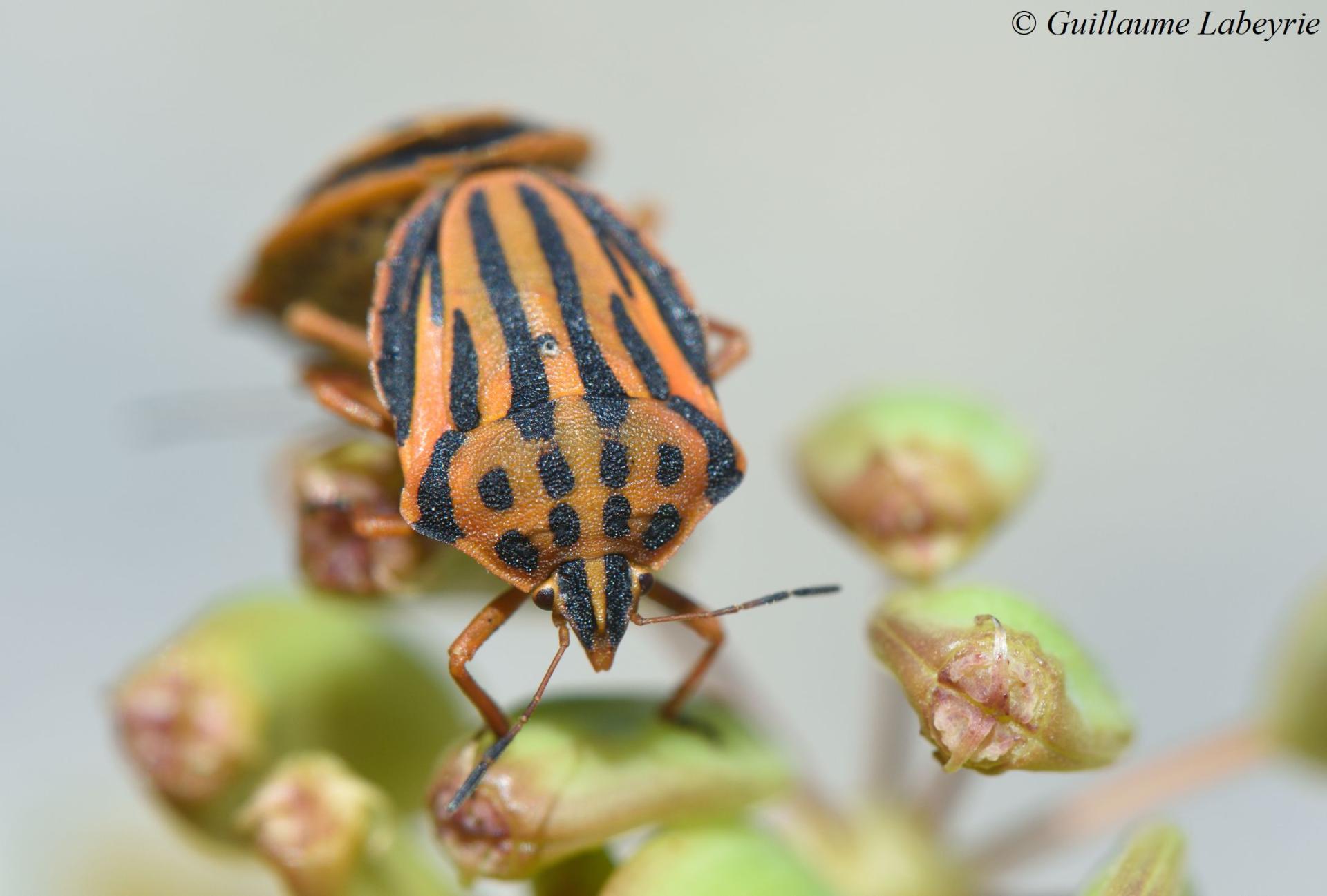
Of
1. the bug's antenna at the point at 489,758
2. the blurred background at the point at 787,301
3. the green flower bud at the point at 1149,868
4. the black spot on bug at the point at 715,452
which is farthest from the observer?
the blurred background at the point at 787,301

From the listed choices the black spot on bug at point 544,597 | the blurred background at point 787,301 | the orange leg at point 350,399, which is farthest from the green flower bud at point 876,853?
the blurred background at point 787,301

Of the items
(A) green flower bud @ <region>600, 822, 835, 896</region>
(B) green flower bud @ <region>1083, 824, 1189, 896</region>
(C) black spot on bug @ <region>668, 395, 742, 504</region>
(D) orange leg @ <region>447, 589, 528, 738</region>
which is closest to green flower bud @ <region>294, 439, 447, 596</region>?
(D) orange leg @ <region>447, 589, 528, 738</region>

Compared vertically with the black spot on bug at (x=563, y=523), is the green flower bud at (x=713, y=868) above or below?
below

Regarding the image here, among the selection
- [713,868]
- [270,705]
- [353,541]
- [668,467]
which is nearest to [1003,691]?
[713,868]

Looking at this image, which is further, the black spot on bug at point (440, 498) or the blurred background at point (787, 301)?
the blurred background at point (787, 301)

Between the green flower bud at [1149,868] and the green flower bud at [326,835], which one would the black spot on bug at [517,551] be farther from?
the green flower bud at [1149,868]

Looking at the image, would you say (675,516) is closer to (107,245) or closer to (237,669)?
(237,669)
